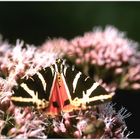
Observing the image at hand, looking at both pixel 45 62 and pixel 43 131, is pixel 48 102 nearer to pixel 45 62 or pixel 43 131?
pixel 43 131

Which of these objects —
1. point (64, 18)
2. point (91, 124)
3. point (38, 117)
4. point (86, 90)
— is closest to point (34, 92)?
point (38, 117)

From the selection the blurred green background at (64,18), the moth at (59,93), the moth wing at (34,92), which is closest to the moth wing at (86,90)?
the moth at (59,93)

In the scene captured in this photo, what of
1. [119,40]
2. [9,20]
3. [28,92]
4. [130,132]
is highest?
[9,20]

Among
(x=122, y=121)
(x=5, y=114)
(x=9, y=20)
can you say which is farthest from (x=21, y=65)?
(x=9, y=20)

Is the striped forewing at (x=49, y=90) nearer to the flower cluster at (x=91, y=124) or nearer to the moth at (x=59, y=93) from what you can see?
the moth at (x=59, y=93)

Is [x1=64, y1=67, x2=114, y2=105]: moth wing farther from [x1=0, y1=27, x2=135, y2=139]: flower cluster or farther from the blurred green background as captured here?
the blurred green background

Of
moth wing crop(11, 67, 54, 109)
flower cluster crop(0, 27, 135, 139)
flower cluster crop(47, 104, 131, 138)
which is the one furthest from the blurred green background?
moth wing crop(11, 67, 54, 109)
